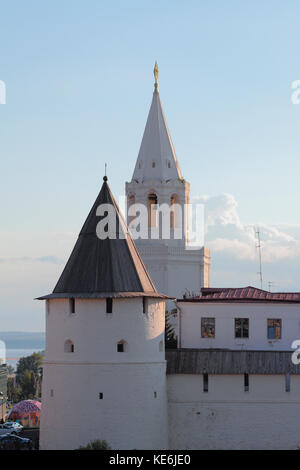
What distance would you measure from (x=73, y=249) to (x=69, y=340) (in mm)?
4968

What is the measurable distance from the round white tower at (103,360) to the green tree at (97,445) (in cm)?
41

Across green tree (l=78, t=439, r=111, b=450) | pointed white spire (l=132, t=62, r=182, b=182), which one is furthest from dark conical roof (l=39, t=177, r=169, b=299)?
pointed white spire (l=132, t=62, r=182, b=182)

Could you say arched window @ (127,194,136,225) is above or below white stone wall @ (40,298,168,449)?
above

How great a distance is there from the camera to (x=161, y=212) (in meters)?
73.2

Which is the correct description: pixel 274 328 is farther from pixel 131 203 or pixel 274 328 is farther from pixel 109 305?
pixel 131 203

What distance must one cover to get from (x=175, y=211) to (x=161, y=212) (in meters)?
1.19

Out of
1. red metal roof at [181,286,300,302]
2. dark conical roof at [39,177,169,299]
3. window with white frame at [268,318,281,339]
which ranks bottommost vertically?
window with white frame at [268,318,281,339]

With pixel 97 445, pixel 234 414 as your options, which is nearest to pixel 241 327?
pixel 234 414

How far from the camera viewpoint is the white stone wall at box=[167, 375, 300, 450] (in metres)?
46.9

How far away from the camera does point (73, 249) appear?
157ft

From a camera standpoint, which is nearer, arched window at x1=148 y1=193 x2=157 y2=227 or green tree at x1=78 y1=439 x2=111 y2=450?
green tree at x1=78 y1=439 x2=111 y2=450

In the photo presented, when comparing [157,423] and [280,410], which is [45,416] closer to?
[157,423]

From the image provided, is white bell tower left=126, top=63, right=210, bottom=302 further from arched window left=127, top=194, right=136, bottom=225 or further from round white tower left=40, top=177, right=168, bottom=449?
round white tower left=40, top=177, right=168, bottom=449

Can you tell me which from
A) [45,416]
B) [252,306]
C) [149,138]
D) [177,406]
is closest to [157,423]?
[177,406]
